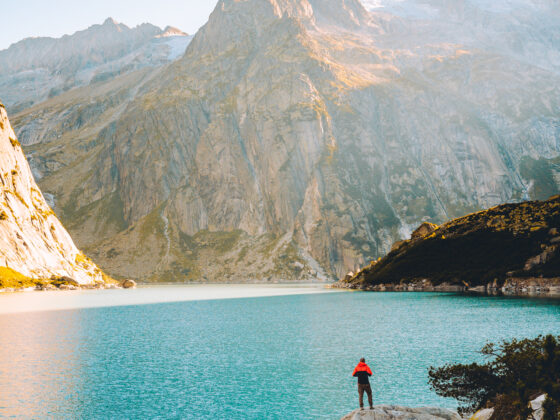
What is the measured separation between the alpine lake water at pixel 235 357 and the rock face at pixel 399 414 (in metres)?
4.55

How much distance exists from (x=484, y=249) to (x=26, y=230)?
130 m

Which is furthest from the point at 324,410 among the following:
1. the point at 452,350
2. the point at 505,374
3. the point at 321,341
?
the point at 321,341

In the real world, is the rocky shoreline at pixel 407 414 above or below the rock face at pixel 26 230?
below

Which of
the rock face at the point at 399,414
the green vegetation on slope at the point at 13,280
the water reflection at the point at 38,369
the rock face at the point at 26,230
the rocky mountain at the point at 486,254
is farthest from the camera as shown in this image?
the rock face at the point at 26,230

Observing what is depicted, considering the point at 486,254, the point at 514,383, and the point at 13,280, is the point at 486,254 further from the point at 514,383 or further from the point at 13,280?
the point at 13,280

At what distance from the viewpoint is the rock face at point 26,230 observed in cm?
14625

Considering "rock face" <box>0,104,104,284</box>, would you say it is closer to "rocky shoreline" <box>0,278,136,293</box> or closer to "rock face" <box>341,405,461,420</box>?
"rocky shoreline" <box>0,278,136,293</box>

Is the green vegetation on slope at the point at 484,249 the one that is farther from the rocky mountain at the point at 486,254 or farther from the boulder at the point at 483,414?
the boulder at the point at 483,414

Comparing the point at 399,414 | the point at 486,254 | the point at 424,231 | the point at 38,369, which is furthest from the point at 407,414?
the point at 424,231

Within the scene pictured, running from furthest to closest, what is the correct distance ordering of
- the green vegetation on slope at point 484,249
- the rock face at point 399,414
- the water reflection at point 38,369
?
1. the green vegetation on slope at point 484,249
2. the water reflection at point 38,369
3. the rock face at point 399,414

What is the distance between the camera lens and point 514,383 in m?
25.0

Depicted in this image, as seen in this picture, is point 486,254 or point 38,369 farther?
point 486,254

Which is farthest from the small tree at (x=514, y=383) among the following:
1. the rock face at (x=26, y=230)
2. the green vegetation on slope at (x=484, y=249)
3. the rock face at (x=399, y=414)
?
the rock face at (x=26, y=230)

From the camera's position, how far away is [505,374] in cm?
2731
